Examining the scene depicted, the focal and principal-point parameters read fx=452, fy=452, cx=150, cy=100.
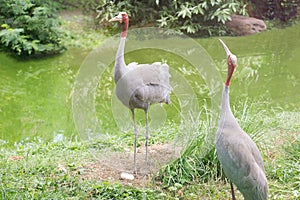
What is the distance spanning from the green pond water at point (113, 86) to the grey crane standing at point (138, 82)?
582mm

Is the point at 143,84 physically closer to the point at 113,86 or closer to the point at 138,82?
the point at 138,82

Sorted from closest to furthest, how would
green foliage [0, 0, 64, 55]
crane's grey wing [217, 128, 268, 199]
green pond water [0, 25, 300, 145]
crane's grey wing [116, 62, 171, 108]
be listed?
crane's grey wing [217, 128, 268, 199] → crane's grey wing [116, 62, 171, 108] → green pond water [0, 25, 300, 145] → green foliage [0, 0, 64, 55]

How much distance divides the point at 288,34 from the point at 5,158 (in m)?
7.69

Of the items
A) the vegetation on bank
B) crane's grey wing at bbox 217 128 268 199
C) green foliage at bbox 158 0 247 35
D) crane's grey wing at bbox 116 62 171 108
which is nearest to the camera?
crane's grey wing at bbox 217 128 268 199

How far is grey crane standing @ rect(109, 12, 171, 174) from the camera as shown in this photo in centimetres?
354

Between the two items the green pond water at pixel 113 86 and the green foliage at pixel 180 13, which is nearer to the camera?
the green pond water at pixel 113 86

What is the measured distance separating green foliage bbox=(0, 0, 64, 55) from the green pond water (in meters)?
0.25

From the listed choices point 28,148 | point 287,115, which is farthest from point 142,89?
point 287,115

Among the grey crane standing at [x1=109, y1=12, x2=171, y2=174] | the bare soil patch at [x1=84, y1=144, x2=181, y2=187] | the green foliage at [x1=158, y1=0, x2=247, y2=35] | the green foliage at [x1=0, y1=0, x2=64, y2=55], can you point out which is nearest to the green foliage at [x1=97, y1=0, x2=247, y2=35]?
the green foliage at [x1=158, y1=0, x2=247, y2=35]

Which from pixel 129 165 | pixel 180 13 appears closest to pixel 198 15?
pixel 180 13

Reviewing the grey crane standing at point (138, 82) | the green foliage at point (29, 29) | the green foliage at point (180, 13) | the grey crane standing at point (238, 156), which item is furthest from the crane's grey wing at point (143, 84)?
the green foliage at point (180, 13)

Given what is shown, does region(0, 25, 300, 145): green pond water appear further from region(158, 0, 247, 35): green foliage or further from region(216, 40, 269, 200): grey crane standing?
region(216, 40, 269, 200): grey crane standing

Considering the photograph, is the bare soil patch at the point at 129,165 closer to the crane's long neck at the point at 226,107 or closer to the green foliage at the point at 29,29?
the crane's long neck at the point at 226,107

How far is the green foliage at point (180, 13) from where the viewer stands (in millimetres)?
9336
